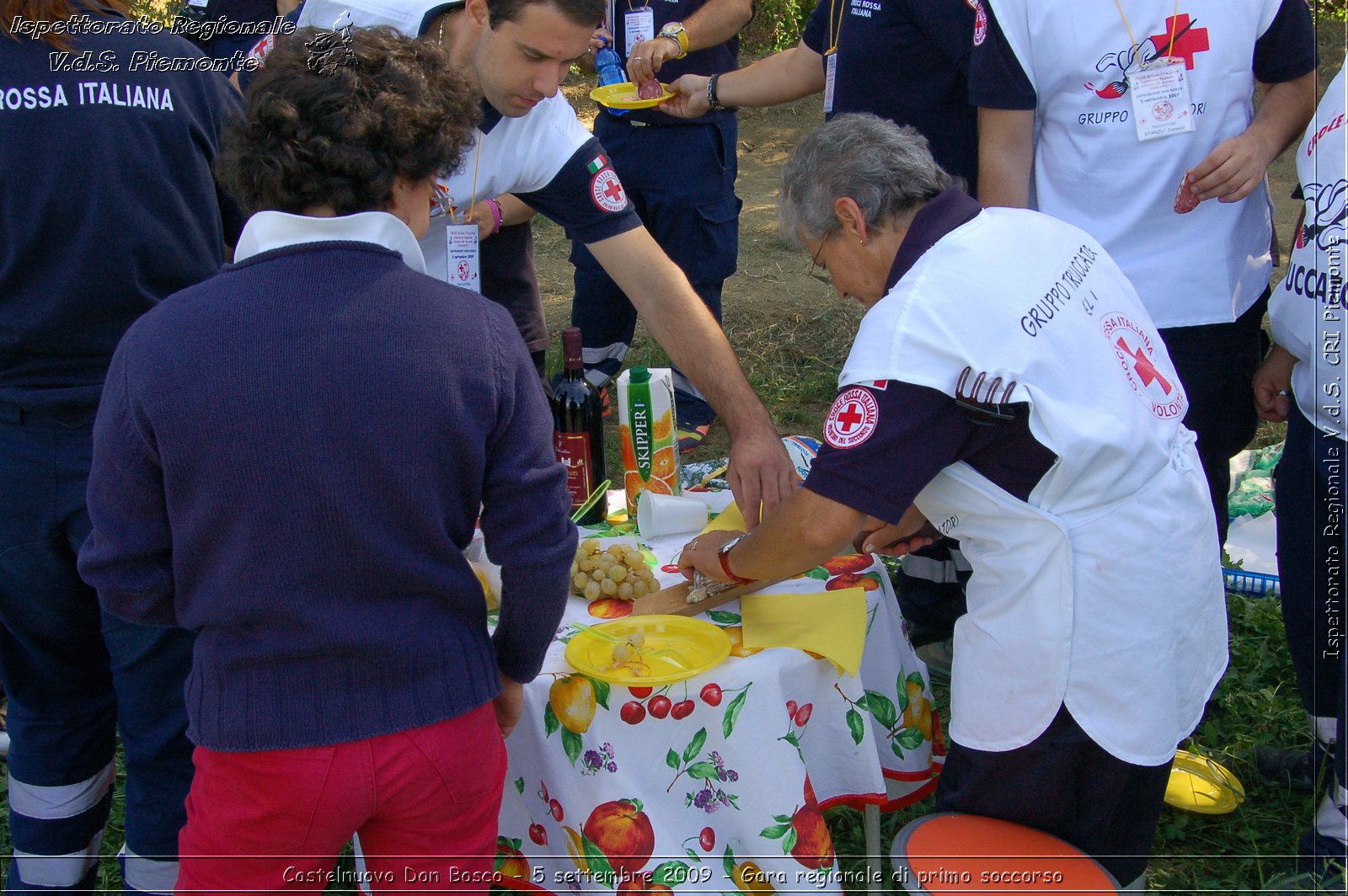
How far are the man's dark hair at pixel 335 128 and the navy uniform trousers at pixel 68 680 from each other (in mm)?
832

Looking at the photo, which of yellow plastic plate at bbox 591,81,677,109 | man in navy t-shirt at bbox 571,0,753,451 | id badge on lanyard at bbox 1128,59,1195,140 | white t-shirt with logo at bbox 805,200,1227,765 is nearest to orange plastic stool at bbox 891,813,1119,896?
white t-shirt with logo at bbox 805,200,1227,765

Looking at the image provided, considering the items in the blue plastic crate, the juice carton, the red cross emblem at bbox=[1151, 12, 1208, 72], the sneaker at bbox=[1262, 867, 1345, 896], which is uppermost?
the red cross emblem at bbox=[1151, 12, 1208, 72]

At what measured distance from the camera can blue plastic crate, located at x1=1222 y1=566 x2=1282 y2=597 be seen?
12.4ft

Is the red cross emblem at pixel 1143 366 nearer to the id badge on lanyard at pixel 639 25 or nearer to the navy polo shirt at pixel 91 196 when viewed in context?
the navy polo shirt at pixel 91 196

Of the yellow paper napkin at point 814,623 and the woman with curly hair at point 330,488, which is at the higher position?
the woman with curly hair at point 330,488

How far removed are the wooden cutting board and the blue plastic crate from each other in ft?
7.90

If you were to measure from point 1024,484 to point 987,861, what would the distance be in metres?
0.65

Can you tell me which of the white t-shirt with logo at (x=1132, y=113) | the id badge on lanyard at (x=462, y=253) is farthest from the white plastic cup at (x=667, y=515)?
the white t-shirt with logo at (x=1132, y=113)

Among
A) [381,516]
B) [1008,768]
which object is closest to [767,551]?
[1008,768]

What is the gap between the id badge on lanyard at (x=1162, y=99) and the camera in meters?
2.63

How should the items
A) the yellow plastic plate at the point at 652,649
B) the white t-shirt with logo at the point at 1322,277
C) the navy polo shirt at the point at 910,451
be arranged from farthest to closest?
the white t-shirt with logo at the point at 1322,277
the yellow plastic plate at the point at 652,649
the navy polo shirt at the point at 910,451

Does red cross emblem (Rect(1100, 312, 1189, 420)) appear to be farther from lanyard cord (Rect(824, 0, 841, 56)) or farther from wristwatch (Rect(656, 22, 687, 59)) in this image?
wristwatch (Rect(656, 22, 687, 59))

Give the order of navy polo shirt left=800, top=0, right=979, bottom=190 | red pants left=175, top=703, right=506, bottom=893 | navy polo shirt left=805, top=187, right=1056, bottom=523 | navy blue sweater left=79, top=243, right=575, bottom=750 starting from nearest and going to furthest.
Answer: navy blue sweater left=79, top=243, right=575, bottom=750
red pants left=175, top=703, right=506, bottom=893
navy polo shirt left=805, top=187, right=1056, bottom=523
navy polo shirt left=800, top=0, right=979, bottom=190

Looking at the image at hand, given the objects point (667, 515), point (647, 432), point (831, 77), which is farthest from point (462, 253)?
point (831, 77)
